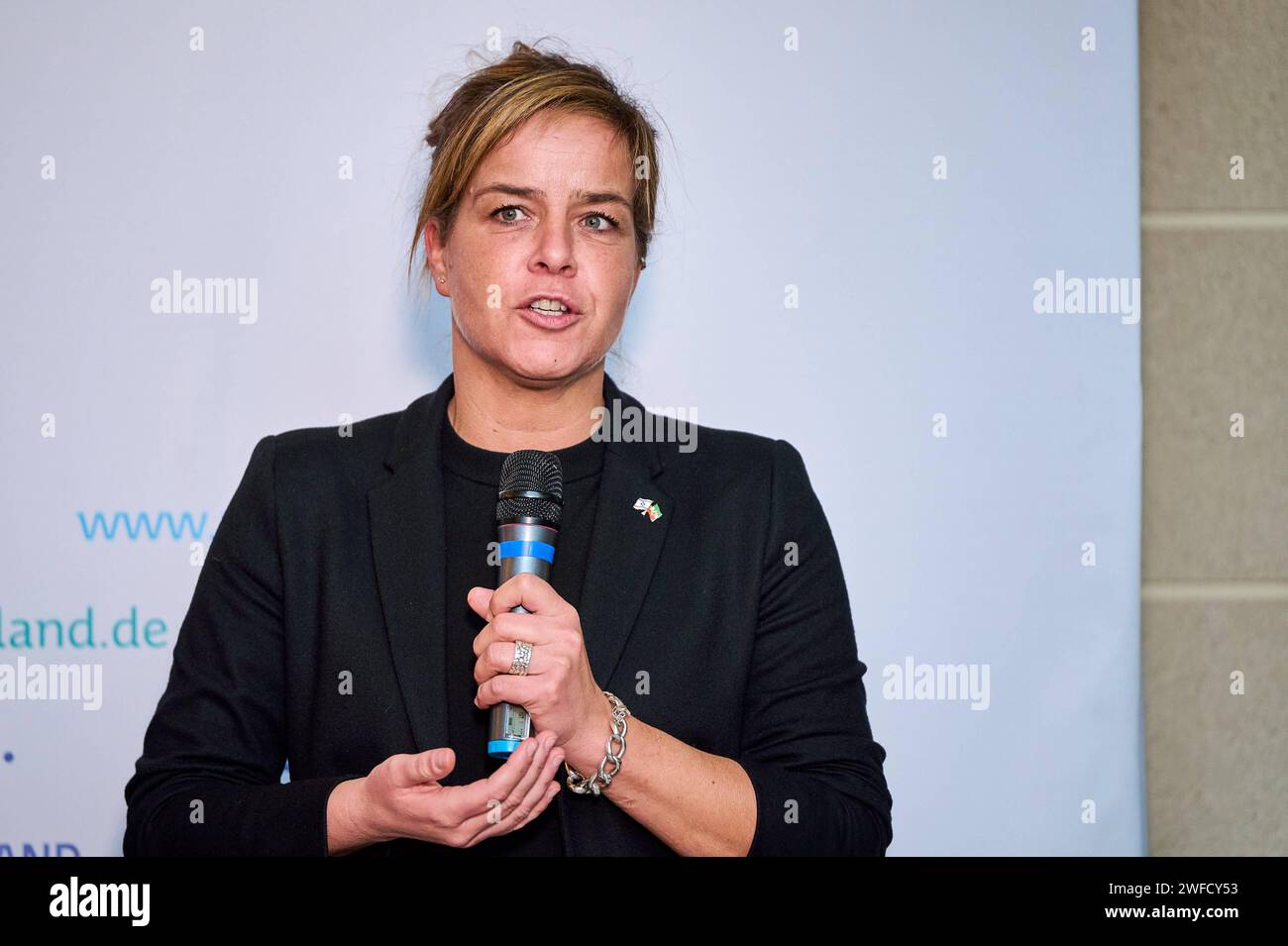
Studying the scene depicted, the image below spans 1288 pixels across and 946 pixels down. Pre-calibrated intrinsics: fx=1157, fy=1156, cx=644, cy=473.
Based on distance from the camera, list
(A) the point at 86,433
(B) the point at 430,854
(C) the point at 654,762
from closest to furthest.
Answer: (C) the point at 654,762, (B) the point at 430,854, (A) the point at 86,433

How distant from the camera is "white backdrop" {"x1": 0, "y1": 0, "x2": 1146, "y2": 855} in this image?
7.46 ft

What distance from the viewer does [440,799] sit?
1397mm

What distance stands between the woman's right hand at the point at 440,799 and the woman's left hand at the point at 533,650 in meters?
0.06

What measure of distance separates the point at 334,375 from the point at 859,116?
1.18 metres

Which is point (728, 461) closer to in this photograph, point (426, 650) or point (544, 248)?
point (544, 248)

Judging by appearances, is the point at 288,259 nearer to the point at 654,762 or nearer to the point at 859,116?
the point at 859,116

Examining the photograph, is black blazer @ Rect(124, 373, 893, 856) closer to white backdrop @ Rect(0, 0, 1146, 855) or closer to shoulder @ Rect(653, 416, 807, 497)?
shoulder @ Rect(653, 416, 807, 497)

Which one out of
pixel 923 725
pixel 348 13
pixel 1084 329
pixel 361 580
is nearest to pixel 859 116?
pixel 1084 329

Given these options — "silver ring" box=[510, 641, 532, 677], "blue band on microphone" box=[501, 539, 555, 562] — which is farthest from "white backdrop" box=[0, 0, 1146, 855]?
"silver ring" box=[510, 641, 532, 677]

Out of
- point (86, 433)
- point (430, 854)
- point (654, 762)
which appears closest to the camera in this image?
point (654, 762)

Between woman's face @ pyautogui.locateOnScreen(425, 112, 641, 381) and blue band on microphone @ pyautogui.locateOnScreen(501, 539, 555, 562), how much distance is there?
48cm

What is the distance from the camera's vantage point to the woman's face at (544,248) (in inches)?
68.8

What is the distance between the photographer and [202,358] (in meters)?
2.29

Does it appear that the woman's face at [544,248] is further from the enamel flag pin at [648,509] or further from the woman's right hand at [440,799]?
the woman's right hand at [440,799]
